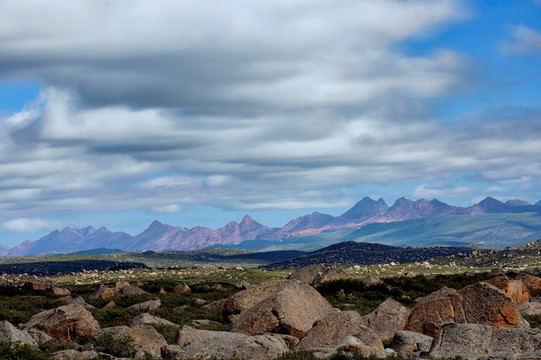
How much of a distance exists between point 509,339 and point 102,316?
27.9m

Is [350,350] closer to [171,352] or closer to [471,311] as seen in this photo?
[171,352]

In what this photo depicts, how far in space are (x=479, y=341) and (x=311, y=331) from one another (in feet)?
27.2

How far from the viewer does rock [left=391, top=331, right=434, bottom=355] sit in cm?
2732

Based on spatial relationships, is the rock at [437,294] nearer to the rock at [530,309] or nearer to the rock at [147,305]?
the rock at [530,309]

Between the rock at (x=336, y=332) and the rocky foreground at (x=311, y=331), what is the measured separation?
0.05 m

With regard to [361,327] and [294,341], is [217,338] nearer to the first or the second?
[294,341]

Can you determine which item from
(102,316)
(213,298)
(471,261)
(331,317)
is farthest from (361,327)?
(471,261)

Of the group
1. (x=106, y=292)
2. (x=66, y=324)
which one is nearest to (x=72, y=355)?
(x=66, y=324)

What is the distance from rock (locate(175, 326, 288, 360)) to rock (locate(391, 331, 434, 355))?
581 cm

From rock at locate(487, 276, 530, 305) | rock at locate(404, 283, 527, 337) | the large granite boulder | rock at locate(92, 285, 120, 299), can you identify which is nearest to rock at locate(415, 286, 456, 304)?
rock at locate(404, 283, 527, 337)

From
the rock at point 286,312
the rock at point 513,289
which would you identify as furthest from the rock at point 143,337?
the rock at point 513,289

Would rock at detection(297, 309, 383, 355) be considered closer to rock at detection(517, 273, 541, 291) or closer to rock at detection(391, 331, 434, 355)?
rock at detection(391, 331, 434, 355)

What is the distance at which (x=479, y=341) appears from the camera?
2619cm

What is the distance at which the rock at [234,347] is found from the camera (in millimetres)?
24641
